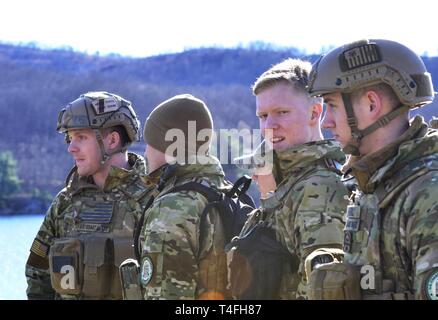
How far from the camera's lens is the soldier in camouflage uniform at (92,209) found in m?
6.25

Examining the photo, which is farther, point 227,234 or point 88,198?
point 88,198

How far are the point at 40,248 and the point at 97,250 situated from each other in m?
0.70

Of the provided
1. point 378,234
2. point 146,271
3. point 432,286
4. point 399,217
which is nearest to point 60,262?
point 146,271

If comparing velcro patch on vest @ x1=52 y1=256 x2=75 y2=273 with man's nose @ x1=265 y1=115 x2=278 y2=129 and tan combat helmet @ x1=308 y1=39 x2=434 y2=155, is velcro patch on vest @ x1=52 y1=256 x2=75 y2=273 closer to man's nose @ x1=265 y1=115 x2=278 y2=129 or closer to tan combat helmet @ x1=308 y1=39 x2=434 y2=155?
man's nose @ x1=265 y1=115 x2=278 y2=129

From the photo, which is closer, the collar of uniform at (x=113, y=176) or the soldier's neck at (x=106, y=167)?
the collar of uniform at (x=113, y=176)

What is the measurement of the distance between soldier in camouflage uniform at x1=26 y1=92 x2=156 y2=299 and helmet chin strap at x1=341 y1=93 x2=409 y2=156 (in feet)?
8.36

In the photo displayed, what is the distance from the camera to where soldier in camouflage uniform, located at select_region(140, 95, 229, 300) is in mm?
4684

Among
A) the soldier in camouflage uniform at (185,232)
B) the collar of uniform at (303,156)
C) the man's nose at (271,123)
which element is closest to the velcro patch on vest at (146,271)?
the soldier in camouflage uniform at (185,232)

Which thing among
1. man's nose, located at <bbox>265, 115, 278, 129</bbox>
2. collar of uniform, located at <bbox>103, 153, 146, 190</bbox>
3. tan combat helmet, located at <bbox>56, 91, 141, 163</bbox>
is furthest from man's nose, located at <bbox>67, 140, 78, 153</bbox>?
man's nose, located at <bbox>265, 115, 278, 129</bbox>

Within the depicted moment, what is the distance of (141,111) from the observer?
175 ft

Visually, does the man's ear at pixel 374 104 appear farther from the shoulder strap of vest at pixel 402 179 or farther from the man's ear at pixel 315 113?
the man's ear at pixel 315 113

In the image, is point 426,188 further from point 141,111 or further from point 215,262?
point 141,111

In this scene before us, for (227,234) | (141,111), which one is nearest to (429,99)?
(227,234)
